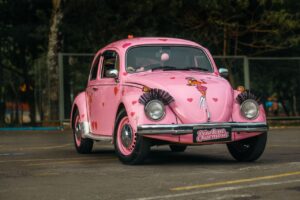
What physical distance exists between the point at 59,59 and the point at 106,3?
5613mm

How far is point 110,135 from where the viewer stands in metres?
11.4

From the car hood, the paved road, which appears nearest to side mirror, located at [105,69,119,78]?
the car hood

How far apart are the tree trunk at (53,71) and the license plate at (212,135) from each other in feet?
42.6

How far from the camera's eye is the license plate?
9.74 meters

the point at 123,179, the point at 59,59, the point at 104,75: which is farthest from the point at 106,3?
the point at 123,179

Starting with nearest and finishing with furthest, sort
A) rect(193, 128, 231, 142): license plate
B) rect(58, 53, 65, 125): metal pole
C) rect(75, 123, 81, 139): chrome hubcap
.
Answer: rect(193, 128, 231, 142): license plate → rect(75, 123, 81, 139): chrome hubcap → rect(58, 53, 65, 125): metal pole

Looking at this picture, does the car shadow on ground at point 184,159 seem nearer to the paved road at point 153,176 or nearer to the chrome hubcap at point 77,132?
the paved road at point 153,176

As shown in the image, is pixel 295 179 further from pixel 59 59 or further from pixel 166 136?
pixel 59 59

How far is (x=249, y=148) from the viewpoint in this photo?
1064cm

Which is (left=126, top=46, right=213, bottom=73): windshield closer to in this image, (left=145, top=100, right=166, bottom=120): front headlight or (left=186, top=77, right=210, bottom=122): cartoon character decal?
(left=186, top=77, right=210, bottom=122): cartoon character decal

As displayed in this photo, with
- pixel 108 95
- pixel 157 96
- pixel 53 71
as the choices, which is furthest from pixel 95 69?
pixel 53 71

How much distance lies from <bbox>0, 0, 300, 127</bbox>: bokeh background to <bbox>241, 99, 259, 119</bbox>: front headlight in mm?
12967

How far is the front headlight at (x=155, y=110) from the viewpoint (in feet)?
32.2

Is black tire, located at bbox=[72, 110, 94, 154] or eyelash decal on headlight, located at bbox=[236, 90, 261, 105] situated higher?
eyelash decal on headlight, located at bbox=[236, 90, 261, 105]
